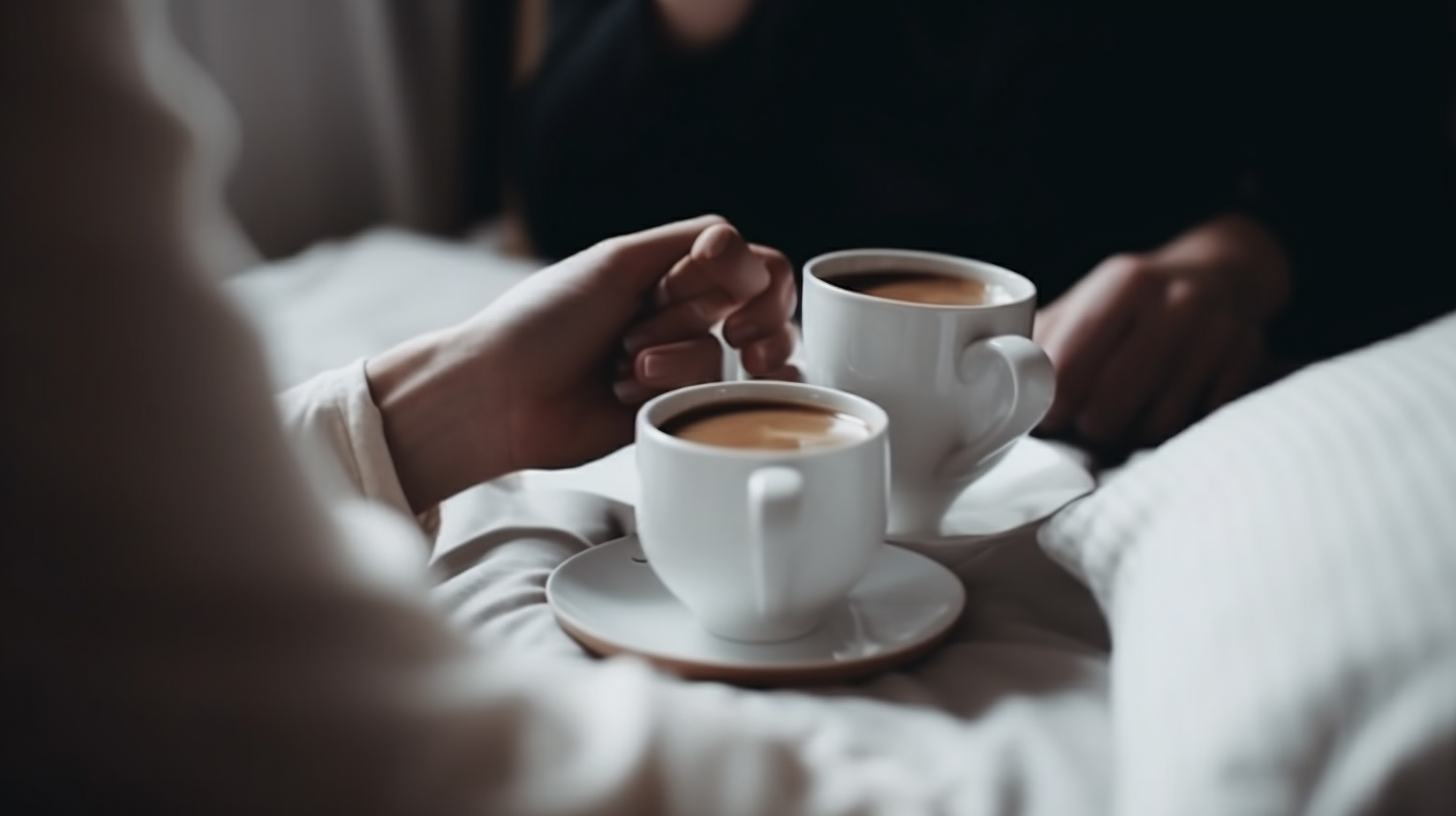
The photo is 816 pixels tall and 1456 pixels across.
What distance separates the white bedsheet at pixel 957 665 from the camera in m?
0.39

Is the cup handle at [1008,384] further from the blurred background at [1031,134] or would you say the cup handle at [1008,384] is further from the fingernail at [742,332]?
the blurred background at [1031,134]

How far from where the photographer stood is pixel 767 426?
493mm

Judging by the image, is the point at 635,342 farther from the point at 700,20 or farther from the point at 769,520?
the point at 700,20

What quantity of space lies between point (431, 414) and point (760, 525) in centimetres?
26

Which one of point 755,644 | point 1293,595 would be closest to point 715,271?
point 755,644

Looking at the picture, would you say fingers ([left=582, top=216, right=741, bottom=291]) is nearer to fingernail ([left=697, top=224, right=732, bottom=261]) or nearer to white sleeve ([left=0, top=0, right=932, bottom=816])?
fingernail ([left=697, top=224, right=732, bottom=261])

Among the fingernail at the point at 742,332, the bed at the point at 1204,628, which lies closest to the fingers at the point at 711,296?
the fingernail at the point at 742,332

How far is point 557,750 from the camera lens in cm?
29

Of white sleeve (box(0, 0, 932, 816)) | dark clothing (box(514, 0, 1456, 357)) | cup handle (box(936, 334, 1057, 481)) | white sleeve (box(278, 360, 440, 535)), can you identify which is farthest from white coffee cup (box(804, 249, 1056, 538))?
dark clothing (box(514, 0, 1456, 357))

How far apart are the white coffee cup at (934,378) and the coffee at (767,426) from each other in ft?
0.26

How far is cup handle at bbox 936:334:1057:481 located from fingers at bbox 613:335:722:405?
135 millimetres

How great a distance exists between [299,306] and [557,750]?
2.65 ft

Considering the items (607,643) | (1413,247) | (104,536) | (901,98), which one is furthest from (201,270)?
(1413,247)

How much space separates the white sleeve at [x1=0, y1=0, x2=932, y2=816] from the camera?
238 mm
